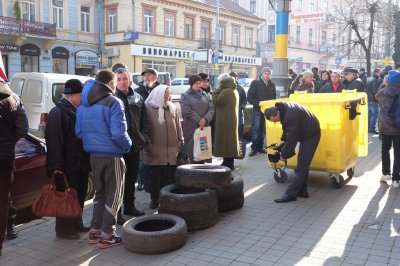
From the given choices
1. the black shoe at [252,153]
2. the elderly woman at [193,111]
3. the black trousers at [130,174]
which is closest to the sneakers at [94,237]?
the black trousers at [130,174]

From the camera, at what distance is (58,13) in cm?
2958

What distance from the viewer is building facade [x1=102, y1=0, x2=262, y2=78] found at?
107ft

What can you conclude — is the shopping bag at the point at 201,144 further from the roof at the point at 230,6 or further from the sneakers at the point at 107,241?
the roof at the point at 230,6

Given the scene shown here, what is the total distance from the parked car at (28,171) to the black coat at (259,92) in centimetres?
515

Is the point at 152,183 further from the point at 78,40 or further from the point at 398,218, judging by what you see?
the point at 78,40

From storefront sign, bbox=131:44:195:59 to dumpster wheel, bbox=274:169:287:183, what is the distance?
26.6 m

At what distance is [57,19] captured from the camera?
29.5 metres

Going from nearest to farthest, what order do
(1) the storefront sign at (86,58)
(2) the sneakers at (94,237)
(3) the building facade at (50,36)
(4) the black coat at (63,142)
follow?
1. (4) the black coat at (63,142)
2. (2) the sneakers at (94,237)
3. (3) the building facade at (50,36)
4. (1) the storefront sign at (86,58)

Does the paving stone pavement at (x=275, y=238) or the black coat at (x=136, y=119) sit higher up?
the black coat at (x=136, y=119)

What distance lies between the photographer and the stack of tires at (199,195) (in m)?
4.90

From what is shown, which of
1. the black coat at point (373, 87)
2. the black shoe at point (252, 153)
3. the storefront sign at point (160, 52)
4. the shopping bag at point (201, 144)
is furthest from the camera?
the storefront sign at point (160, 52)

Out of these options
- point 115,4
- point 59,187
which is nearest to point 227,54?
point 115,4

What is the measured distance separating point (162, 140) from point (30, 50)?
24482 mm

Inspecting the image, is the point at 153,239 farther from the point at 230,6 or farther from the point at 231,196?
the point at 230,6
